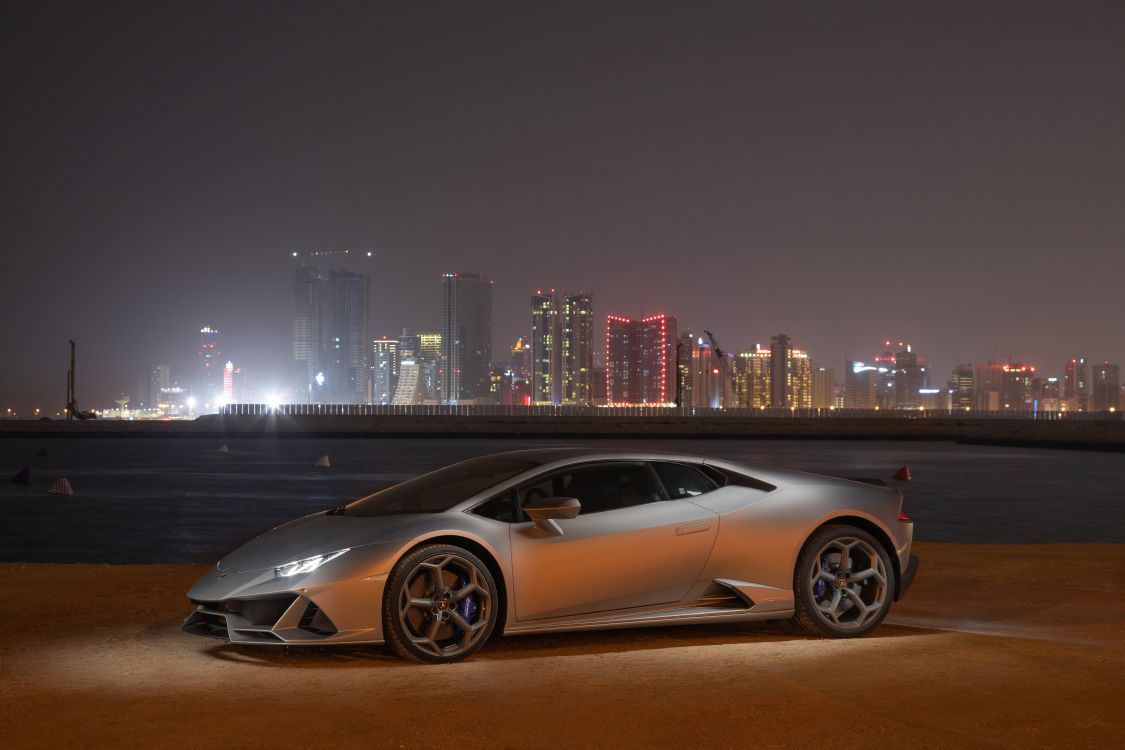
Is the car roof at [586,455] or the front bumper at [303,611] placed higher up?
the car roof at [586,455]

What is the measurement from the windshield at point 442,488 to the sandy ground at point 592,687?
37.1 inches

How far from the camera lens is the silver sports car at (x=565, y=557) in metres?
6.82

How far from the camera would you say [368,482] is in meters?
25.1

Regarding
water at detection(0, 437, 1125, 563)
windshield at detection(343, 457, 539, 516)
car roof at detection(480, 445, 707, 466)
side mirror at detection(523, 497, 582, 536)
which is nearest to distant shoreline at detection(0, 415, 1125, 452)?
water at detection(0, 437, 1125, 563)

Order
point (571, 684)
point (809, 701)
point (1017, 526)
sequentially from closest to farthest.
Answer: point (809, 701), point (571, 684), point (1017, 526)

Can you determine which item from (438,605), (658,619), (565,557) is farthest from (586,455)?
(438,605)

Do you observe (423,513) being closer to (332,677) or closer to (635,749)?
(332,677)

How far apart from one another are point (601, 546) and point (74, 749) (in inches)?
130

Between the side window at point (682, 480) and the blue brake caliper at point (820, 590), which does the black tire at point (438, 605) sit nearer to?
the side window at point (682, 480)

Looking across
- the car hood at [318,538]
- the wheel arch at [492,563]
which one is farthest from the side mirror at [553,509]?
the car hood at [318,538]

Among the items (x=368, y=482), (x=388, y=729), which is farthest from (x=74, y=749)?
(x=368, y=482)

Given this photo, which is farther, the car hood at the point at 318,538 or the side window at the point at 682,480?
the side window at the point at 682,480

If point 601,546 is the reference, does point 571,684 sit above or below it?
below

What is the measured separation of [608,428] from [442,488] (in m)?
77.6
